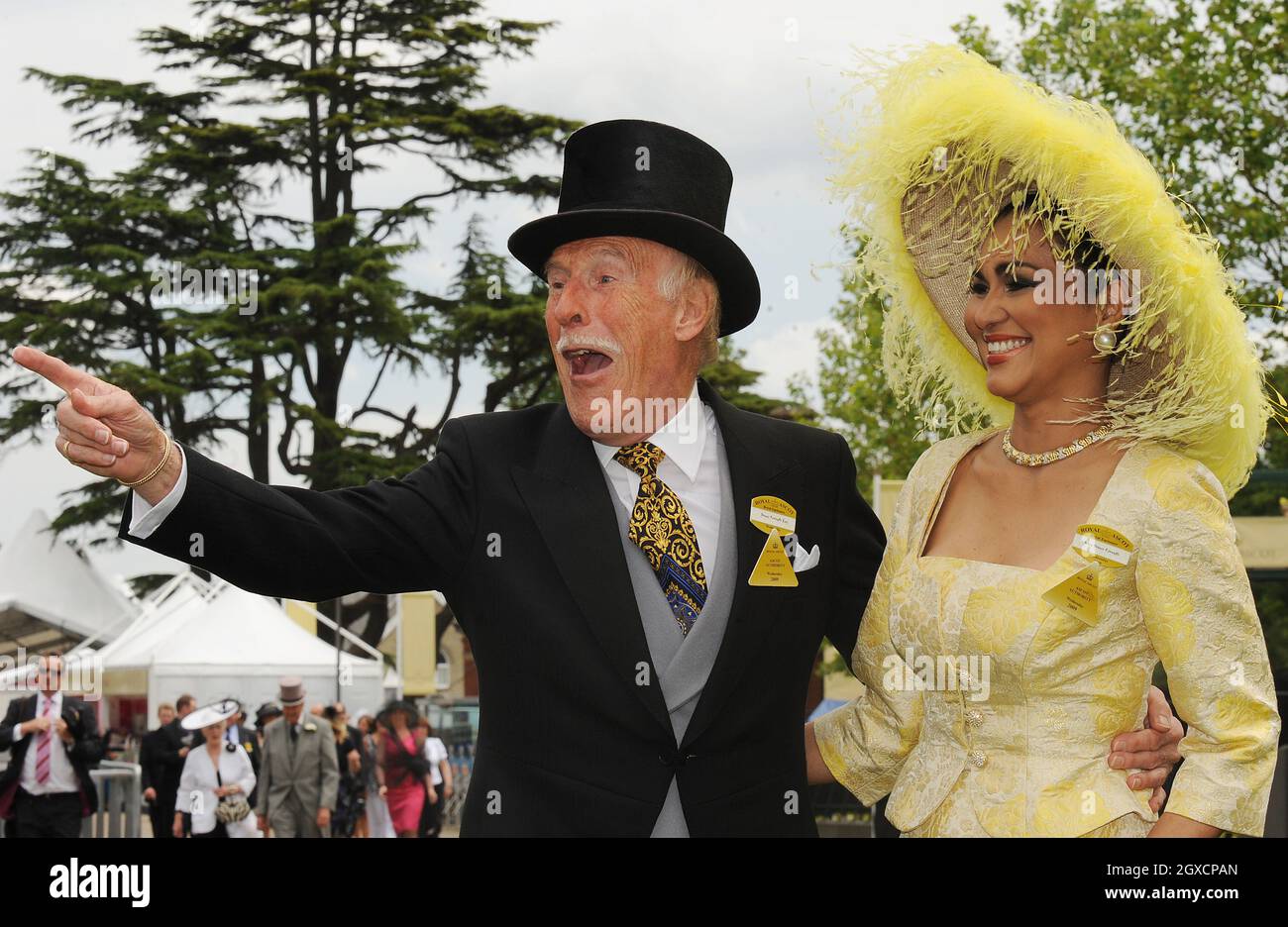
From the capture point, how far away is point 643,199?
11.0 ft

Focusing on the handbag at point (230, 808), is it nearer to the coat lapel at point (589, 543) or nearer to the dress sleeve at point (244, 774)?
the dress sleeve at point (244, 774)

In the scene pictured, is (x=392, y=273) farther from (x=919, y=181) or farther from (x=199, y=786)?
(x=919, y=181)

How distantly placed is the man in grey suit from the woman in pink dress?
680 mm

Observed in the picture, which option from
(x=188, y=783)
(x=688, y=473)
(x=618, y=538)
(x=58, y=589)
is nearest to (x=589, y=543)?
(x=618, y=538)

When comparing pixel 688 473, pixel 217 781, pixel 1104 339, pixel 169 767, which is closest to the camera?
pixel 1104 339

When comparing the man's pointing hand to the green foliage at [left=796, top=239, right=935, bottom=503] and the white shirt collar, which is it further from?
the green foliage at [left=796, top=239, right=935, bottom=503]

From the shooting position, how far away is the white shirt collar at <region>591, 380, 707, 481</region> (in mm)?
3271

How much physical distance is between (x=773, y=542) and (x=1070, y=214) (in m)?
0.94

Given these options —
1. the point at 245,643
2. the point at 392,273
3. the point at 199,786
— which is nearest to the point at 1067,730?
the point at 199,786

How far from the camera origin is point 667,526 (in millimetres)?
3146

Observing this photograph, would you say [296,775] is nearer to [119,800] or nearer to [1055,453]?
[119,800]

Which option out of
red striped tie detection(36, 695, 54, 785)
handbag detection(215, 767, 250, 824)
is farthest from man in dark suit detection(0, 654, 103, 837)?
handbag detection(215, 767, 250, 824)

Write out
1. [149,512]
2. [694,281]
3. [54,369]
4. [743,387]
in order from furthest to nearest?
[743,387], [694,281], [149,512], [54,369]
